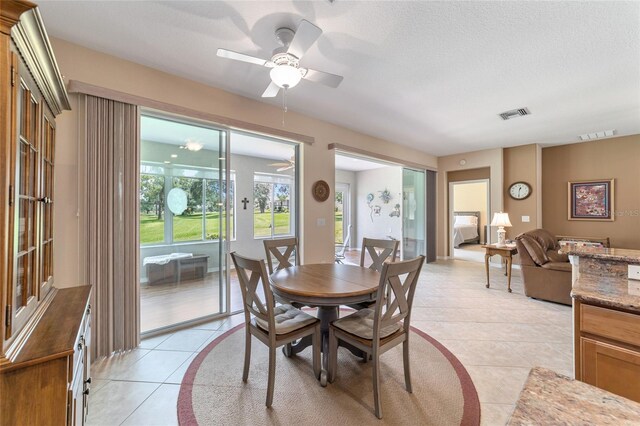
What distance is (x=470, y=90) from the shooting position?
3066mm

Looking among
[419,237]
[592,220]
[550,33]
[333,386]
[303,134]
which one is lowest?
[333,386]

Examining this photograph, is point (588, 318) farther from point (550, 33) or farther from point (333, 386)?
point (550, 33)

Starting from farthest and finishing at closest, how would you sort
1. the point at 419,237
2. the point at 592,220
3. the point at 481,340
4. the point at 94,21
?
the point at 419,237 < the point at 592,220 < the point at 481,340 < the point at 94,21

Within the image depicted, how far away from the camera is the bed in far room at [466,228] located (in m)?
8.70

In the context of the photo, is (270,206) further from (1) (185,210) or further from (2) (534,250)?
(2) (534,250)

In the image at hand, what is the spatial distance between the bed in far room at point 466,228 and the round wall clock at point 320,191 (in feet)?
19.8

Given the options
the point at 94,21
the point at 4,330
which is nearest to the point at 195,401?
the point at 4,330

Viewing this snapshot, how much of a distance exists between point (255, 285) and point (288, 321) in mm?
399

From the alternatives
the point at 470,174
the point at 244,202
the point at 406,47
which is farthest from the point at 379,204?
the point at 406,47

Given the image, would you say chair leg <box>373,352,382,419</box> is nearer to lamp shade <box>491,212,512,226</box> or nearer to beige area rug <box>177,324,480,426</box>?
beige area rug <box>177,324,480,426</box>

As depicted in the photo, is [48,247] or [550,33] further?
[550,33]

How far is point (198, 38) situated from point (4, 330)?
2210 millimetres

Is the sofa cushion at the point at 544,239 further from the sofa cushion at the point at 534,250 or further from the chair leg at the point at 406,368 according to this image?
the chair leg at the point at 406,368

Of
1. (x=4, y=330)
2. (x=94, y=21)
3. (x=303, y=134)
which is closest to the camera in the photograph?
(x=4, y=330)
